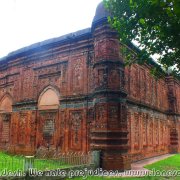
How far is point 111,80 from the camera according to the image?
1072 cm

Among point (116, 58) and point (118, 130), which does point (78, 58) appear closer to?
point (116, 58)

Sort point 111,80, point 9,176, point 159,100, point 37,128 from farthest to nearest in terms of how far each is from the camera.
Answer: point 159,100
point 37,128
point 111,80
point 9,176

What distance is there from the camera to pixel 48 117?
1398 cm

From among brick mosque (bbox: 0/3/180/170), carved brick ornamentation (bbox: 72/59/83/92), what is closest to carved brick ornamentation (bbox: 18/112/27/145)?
brick mosque (bbox: 0/3/180/170)

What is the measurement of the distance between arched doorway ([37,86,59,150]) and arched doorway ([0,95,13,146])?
3424mm

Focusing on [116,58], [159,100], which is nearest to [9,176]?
[116,58]

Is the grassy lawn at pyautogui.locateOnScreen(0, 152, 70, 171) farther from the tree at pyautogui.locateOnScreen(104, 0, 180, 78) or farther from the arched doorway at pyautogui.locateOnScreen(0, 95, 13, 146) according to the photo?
the arched doorway at pyautogui.locateOnScreen(0, 95, 13, 146)

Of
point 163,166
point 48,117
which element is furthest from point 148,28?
point 48,117

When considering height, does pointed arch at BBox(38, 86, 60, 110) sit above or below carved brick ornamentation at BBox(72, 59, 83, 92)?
below

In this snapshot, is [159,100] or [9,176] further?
[159,100]

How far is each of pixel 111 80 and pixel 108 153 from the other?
10.5ft

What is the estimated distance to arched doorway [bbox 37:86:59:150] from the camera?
13445mm

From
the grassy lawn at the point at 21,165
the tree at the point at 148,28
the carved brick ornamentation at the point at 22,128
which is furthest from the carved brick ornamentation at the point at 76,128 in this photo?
the tree at the point at 148,28

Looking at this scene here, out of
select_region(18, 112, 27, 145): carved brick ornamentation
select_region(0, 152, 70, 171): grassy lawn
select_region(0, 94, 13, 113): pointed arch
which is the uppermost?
select_region(0, 94, 13, 113): pointed arch
